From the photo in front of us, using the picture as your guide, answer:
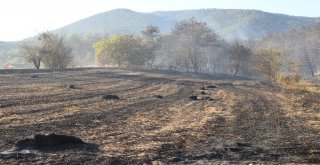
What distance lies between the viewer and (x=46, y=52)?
85938mm

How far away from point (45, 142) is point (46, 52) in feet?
247

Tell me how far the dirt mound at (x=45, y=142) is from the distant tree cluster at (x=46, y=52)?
72419 mm

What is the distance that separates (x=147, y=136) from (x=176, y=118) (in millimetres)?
6160

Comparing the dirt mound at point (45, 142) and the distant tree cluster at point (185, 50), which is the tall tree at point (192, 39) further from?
the dirt mound at point (45, 142)

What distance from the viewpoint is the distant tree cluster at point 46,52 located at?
84562 mm

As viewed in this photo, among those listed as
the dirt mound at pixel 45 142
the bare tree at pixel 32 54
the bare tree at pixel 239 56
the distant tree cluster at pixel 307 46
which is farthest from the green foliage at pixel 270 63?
the distant tree cluster at pixel 307 46

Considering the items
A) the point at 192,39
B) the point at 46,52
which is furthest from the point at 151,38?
the point at 46,52

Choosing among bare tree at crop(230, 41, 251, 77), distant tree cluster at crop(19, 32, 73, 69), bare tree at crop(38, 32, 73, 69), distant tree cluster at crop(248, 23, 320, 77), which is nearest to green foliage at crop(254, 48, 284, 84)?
bare tree at crop(230, 41, 251, 77)

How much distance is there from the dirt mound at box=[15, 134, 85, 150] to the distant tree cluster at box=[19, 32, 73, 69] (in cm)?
7242

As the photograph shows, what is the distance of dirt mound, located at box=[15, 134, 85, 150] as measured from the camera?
1355 cm

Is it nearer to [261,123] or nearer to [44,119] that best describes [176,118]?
[261,123]

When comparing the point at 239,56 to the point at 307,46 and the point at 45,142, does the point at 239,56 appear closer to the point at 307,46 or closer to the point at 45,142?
the point at 307,46

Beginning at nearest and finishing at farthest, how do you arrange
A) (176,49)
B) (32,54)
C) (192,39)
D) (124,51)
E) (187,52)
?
(32,54), (124,51), (192,39), (187,52), (176,49)

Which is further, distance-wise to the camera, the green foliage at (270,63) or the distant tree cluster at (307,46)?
the distant tree cluster at (307,46)
